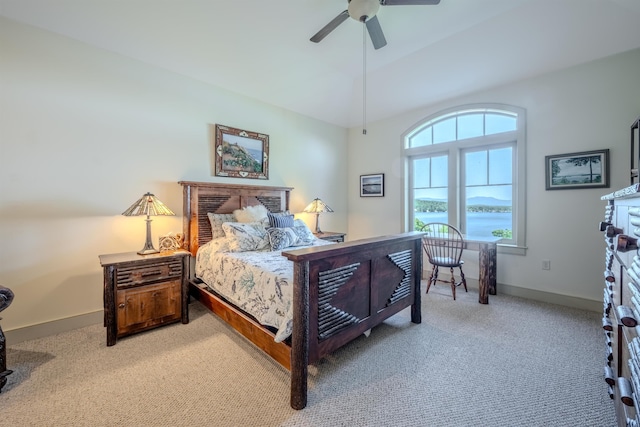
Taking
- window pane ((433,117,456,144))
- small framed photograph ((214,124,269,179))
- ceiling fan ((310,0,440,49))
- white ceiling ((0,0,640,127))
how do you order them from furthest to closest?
window pane ((433,117,456,144)) → small framed photograph ((214,124,269,179)) → white ceiling ((0,0,640,127)) → ceiling fan ((310,0,440,49))

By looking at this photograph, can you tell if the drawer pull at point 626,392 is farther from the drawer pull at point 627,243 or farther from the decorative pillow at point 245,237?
the decorative pillow at point 245,237

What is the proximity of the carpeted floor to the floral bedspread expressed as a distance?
0.40m

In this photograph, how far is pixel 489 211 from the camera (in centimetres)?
381

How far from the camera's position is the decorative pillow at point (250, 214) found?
3402 mm

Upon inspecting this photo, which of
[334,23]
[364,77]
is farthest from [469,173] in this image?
[334,23]

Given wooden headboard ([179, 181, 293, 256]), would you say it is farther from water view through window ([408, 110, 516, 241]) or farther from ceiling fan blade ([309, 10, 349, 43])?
water view through window ([408, 110, 516, 241])

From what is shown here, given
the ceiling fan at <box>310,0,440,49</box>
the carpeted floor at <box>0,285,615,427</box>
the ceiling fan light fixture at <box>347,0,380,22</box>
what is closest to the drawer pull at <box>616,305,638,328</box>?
the carpeted floor at <box>0,285,615,427</box>

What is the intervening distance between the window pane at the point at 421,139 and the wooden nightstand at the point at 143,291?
380 centimetres

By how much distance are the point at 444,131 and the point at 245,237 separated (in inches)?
133

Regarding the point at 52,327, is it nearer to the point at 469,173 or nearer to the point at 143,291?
the point at 143,291

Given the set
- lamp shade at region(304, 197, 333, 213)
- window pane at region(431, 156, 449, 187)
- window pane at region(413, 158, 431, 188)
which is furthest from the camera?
window pane at region(413, 158, 431, 188)

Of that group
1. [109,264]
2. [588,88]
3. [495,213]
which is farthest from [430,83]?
[109,264]

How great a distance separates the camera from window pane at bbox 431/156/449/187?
415 centimetres

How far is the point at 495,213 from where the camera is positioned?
376 centimetres
